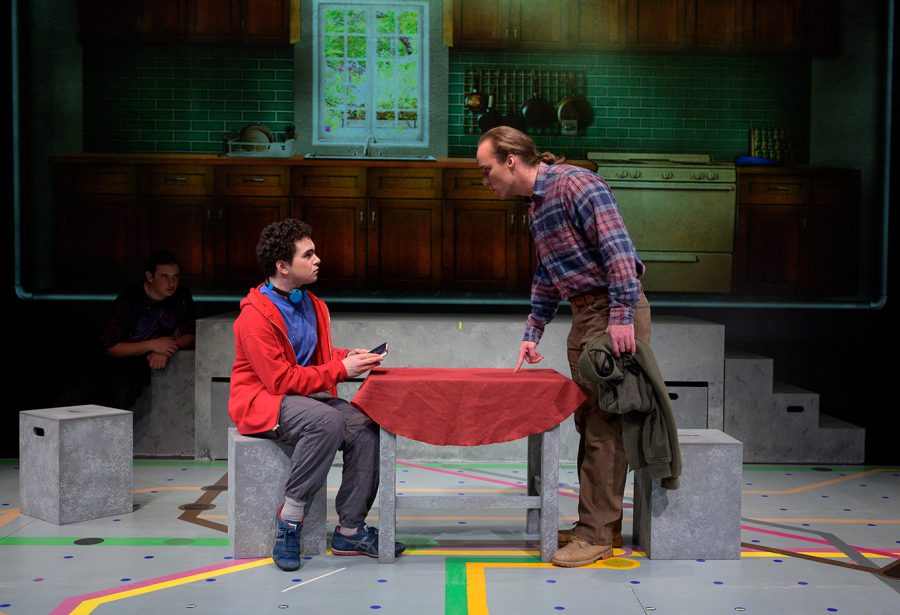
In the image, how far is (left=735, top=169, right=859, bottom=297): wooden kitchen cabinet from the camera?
24.6ft

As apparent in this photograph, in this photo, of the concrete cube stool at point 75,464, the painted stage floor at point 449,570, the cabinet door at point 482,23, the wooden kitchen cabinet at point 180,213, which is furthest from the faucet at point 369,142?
the concrete cube stool at point 75,464

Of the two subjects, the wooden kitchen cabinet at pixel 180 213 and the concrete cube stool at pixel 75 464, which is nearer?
the concrete cube stool at pixel 75 464

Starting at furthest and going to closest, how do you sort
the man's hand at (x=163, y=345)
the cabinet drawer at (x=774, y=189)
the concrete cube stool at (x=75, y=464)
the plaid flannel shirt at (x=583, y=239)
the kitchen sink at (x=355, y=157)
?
the cabinet drawer at (x=774, y=189)
the kitchen sink at (x=355, y=157)
the man's hand at (x=163, y=345)
the concrete cube stool at (x=75, y=464)
the plaid flannel shirt at (x=583, y=239)

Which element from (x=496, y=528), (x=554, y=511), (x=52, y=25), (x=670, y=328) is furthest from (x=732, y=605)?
(x=52, y=25)

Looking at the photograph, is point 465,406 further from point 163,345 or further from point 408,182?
point 408,182

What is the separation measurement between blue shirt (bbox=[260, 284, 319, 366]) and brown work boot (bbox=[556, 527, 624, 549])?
1.02m

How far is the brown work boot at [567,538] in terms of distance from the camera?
3.57m

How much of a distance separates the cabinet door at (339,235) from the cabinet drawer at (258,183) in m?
0.18

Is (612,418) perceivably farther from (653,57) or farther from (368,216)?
(653,57)

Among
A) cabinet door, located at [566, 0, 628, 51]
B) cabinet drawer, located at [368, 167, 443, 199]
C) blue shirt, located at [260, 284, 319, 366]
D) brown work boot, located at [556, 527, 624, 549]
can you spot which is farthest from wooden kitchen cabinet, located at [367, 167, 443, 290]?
brown work boot, located at [556, 527, 624, 549]

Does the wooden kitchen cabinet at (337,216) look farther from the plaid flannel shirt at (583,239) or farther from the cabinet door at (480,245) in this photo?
the plaid flannel shirt at (583,239)

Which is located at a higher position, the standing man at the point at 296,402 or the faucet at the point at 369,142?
the faucet at the point at 369,142

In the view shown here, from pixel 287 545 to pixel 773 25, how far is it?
235 inches

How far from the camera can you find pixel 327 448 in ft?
11.0
